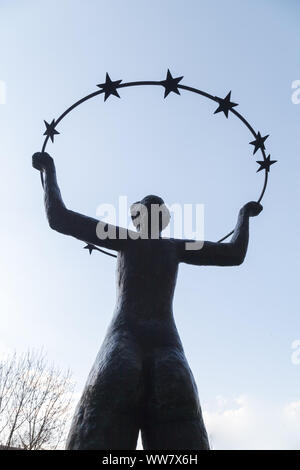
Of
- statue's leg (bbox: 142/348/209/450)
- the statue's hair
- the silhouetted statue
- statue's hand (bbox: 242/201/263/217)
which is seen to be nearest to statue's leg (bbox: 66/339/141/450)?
the silhouetted statue

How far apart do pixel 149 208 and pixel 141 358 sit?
1877 millimetres

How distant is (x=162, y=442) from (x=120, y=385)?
0.53 metres

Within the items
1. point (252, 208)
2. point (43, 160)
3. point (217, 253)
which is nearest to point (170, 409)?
point (217, 253)

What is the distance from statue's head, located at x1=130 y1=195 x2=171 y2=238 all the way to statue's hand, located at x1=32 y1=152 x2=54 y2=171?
1.04 metres

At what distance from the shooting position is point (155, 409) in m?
3.63

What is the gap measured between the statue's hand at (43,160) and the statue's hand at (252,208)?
7.70 feet

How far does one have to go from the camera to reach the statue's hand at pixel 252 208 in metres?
5.62

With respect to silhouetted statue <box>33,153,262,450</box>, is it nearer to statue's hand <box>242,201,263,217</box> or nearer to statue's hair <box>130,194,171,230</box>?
statue's hair <box>130,194,171,230</box>

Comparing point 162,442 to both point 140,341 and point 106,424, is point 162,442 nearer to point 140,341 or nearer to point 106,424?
point 106,424

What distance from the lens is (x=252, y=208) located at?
5.66m

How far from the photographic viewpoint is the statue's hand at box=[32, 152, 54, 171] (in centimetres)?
520

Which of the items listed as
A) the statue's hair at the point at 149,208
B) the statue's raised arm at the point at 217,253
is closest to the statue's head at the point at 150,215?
the statue's hair at the point at 149,208
